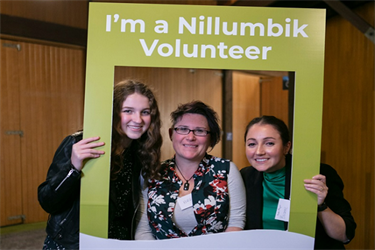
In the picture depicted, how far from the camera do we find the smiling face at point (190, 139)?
1389 mm

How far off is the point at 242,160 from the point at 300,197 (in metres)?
0.31

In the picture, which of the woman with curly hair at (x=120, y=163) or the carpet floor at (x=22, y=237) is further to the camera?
the carpet floor at (x=22, y=237)

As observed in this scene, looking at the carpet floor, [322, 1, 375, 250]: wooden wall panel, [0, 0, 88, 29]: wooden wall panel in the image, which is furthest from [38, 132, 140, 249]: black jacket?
[0, 0, 88, 29]: wooden wall panel

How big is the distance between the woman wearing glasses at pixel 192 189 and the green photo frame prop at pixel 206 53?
24 centimetres

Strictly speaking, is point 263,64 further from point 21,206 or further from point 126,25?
point 21,206

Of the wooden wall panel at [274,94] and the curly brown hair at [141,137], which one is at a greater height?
the wooden wall panel at [274,94]

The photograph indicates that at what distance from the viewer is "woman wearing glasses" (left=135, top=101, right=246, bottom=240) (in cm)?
135

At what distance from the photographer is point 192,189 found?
4.63ft

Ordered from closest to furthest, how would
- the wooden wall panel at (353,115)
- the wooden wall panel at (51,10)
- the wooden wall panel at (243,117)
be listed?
the wooden wall panel at (243,117) → the wooden wall panel at (353,115) → the wooden wall panel at (51,10)

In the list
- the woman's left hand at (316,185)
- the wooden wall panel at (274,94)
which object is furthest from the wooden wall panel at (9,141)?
the woman's left hand at (316,185)

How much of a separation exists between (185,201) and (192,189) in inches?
2.6

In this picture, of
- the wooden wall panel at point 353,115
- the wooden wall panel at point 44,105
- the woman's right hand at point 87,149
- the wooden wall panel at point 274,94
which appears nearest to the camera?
the woman's right hand at point 87,149

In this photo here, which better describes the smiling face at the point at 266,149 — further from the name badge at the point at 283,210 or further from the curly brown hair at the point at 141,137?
the curly brown hair at the point at 141,137

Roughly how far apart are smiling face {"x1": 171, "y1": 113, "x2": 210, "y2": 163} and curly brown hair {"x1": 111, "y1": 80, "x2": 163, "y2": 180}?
0.09 metres
